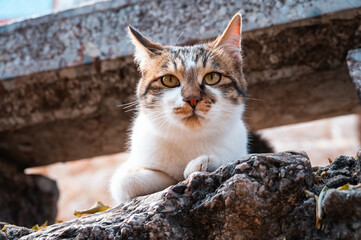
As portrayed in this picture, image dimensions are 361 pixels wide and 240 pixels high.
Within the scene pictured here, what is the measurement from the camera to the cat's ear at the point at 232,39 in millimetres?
2176

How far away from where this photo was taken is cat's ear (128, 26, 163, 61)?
2.22 m

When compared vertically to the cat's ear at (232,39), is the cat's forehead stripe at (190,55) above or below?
below

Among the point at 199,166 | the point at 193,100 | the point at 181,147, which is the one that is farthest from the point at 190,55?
the point at 199,166

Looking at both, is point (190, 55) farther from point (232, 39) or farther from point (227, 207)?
point (227, 207)

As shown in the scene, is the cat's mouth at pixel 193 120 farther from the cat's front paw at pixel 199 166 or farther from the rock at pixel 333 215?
the rock at pixel 333 215

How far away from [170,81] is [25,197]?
209 cm

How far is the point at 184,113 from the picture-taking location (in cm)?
191

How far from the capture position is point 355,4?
7.50 ft

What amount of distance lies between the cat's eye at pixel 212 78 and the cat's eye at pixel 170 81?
15 cm

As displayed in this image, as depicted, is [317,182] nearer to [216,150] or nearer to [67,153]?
[216,150]

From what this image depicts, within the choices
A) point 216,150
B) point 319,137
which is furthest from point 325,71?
point 319,137

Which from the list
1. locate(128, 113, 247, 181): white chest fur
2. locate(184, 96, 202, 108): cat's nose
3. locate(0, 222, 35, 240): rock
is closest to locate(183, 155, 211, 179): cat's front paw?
locate(128, 113, 247, 181): white chest fur

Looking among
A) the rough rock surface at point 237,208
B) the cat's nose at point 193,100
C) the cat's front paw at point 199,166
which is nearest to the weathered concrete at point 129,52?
the cat's nose at point 193,100

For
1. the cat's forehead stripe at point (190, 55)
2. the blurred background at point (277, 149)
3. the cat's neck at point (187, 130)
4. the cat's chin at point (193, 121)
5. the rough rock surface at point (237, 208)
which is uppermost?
the cat's forehead stripe at point (190, 55)
